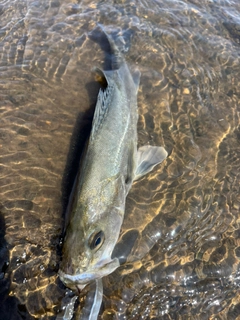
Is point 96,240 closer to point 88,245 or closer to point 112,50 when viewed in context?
point 88,245

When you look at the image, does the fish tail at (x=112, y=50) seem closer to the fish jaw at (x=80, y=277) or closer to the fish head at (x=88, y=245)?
the fish head at (x=88, y=245)

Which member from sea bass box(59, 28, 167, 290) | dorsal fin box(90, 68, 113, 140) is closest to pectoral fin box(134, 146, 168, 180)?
sea bass box(59, 28, 167, 290)

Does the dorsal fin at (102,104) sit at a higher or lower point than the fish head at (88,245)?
higher

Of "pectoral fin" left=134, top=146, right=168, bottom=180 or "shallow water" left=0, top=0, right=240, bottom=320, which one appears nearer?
"shallow water" left=0, top=0, right=240, bottom=320

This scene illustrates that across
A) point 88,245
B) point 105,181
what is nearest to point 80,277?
point 88,245

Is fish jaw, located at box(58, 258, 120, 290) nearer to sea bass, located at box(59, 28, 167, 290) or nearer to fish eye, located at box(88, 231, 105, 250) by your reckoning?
sea bass, located at box(59, 28, 167, 290)

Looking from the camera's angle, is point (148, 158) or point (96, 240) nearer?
point (96, 240)

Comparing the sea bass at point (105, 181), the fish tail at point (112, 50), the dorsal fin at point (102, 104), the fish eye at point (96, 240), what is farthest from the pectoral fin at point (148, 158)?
the fish tail at point (112, 50)
